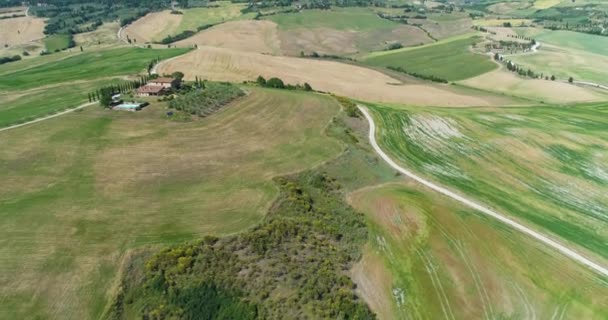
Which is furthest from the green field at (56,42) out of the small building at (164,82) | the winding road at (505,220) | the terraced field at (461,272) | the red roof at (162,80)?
the terraced field at (461,272)

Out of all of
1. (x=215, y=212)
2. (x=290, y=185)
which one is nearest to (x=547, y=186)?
(x=290, y=185)

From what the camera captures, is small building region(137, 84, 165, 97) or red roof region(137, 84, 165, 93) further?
red roof region(137, 84, 165, 93)

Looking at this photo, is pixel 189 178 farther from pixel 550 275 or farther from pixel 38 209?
pixel 550 275

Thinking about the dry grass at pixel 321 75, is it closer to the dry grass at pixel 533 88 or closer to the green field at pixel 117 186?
the dry grass at pixel 533 88

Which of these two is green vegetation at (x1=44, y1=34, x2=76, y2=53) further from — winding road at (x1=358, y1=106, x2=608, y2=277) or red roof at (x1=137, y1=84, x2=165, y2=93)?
winding road at (x1=358, y1=106, x2=608, y2=277)

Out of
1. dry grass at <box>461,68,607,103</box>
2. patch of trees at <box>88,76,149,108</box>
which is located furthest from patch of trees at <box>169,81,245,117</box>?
dry grass at <box>461,68,607,103</box>
